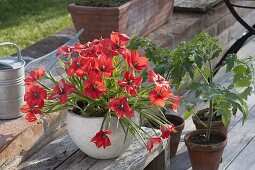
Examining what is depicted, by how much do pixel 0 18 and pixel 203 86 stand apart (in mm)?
3305

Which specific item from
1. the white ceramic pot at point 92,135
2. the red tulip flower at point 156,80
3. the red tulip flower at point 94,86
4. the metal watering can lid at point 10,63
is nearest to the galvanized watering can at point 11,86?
the metal watering can lid at point 10,63

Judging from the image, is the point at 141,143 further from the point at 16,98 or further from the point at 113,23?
the point at 113,23

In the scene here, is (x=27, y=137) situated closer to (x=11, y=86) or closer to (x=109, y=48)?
(x=11, y=86)

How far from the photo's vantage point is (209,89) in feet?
8.57

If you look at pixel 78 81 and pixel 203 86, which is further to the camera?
pixel 203 86

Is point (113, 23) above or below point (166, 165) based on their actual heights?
above

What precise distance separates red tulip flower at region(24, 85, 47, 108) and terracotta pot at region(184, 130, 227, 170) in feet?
2.70

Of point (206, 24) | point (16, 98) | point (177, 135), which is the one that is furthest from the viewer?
point (206, 24)

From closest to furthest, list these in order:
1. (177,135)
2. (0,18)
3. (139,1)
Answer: (177,135) → (139,1) → (0,18)

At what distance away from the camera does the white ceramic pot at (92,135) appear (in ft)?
7.76

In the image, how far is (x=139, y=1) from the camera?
340 cm

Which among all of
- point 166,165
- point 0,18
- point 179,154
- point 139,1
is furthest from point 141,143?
point 0,18

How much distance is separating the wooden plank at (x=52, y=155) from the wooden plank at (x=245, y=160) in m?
0.85

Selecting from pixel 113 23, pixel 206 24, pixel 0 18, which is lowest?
pixel 0 18
